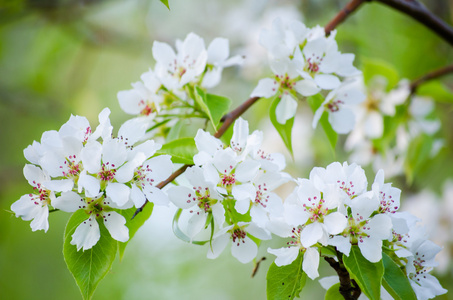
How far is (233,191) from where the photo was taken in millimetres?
806

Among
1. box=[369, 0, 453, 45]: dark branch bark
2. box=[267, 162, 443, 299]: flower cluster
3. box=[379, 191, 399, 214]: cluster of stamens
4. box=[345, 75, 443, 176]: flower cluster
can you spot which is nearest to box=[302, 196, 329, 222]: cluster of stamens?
box=[267, 162, 443, 299]: flower cluster

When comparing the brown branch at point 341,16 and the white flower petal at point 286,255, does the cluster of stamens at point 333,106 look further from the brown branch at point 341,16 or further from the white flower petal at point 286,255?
the white flower petal at point 286,255

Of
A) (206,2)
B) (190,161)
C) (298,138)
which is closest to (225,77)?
(298,138)

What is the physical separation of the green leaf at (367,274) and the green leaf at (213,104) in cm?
36

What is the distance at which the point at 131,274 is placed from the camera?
3195 mm

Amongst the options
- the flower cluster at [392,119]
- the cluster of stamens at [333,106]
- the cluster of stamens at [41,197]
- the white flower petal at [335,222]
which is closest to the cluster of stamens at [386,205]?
the white flower petal at [335,222]

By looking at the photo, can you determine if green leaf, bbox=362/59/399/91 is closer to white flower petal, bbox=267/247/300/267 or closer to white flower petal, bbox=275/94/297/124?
white flower petal, bbox=275/94/297/124

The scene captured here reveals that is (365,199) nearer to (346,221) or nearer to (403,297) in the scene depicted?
(346,221)

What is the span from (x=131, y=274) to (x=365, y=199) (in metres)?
2.67

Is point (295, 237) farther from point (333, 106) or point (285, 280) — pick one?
point (333, 106)

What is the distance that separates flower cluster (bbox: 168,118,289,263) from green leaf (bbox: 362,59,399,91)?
84 cm

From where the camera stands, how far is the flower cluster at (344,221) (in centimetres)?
76

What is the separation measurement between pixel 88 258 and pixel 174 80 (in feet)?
1.39

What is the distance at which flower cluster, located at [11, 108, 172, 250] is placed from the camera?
766 millimetres
